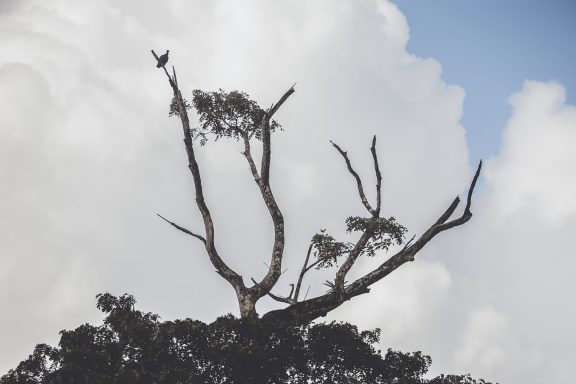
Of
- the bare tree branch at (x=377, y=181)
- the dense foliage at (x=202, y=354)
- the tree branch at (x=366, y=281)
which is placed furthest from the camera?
the bare tree branch at (x=377, y=181)

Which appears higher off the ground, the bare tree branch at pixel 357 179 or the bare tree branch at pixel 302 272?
the bare tree branch at pixel 357 179

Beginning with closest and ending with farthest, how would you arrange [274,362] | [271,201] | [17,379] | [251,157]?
[17,379], [274,362], [271,201], [251,157]

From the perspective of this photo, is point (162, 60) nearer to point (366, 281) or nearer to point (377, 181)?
point (377, 181)

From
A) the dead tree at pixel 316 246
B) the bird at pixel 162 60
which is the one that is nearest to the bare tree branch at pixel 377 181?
the dead tree at pixel 316 246

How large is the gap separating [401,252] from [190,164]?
7185 millimetres

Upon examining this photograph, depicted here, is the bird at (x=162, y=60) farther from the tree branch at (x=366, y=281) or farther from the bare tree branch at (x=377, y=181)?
the tree branch at (x=366, y=281)

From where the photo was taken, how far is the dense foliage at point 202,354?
12.0 metres

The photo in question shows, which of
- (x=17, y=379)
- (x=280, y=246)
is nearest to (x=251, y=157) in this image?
(x=280, y=246)

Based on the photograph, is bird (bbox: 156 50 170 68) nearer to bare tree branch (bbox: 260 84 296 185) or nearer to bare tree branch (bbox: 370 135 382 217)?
bare tree branch (bbox: 260 84 296 185)

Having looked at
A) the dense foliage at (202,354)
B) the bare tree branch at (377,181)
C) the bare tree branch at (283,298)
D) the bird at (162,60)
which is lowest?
the dense foliage at (202,354)

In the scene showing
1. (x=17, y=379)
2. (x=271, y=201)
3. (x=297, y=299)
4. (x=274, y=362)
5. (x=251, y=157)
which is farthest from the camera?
(x=251, y=157)

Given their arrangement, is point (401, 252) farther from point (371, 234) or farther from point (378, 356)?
point (378, 356)

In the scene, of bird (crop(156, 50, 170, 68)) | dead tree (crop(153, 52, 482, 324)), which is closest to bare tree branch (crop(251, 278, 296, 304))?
dead tree (crop(153, 52, 482, 324))

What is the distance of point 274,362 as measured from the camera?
12.9 meters
